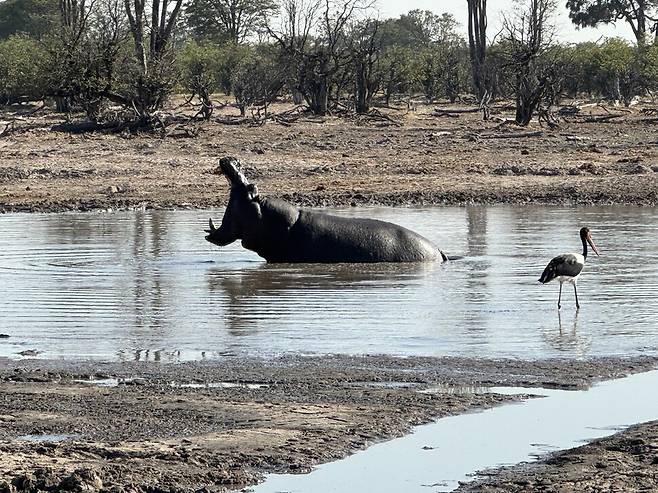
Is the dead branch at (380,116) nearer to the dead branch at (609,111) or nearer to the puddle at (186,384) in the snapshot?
the dead branch at (609,111)

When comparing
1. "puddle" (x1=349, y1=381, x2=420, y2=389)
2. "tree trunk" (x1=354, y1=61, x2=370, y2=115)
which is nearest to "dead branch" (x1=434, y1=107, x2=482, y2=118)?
"tree trunk" (x1=354, y1=61, x2=370, y2=115)

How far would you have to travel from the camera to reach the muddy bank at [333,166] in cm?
2197

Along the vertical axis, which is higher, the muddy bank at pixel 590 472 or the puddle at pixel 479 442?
the muddy bank at pixel 590 472

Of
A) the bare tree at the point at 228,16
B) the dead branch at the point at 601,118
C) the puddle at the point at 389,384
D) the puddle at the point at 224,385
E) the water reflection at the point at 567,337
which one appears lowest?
the water reflection at the point at 567,337

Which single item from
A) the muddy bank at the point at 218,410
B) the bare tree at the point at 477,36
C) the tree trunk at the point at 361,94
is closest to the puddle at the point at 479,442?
the muddy bank at the point at 218,410

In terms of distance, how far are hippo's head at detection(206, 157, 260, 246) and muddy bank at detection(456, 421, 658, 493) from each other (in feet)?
26.6

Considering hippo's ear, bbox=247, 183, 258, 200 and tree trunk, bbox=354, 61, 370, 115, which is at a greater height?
tree trunk, bbox=354, 61, 370, 115

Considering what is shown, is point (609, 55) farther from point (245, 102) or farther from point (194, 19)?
point (194, 19)

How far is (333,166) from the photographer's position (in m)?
25.3

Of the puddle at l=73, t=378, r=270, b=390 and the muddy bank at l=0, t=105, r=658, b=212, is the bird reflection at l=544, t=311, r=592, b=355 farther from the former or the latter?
the muddy bank at l=0, t=105, r=658, b=212

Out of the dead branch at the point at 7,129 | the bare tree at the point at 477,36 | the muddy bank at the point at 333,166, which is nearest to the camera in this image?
the muddy bank at the point at 333,166

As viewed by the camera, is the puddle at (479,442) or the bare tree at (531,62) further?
the bare tree at (531,62)

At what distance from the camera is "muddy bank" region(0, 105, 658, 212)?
21969 millimetres

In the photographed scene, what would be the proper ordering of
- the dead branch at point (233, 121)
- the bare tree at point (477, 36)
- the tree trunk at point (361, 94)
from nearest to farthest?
the dead branch at point (233, 121), the tree trunk at point (361, 94), the bare tree at point (477, 36)
